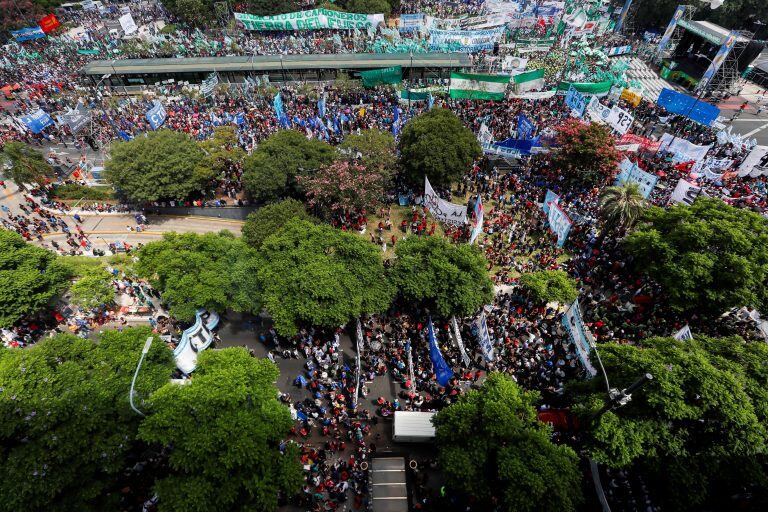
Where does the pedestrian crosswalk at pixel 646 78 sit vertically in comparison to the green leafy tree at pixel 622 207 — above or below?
below

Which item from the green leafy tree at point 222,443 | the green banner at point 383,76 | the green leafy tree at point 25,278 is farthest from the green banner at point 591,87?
the green leafy tree at point 25,278

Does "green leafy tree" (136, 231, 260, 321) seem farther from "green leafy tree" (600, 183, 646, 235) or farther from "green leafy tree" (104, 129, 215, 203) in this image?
"green leafy tree" (600, 183, 646, 235)

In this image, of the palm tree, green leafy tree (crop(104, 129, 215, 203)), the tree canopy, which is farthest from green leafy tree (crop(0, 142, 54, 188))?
the palm tree

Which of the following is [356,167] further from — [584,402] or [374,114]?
[584,402]

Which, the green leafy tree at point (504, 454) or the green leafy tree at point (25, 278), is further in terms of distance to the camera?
the green leafy tree at point (25, 278)

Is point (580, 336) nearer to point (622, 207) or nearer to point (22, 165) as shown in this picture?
point (622, 207)

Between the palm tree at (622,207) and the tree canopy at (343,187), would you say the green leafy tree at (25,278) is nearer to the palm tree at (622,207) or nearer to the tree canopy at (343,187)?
the tree canopy at (343,187)

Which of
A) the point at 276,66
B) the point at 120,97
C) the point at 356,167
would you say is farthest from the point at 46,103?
the point at 356,167

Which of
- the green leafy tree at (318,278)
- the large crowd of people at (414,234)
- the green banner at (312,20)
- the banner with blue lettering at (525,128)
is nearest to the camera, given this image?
the large crowd of people at (414,234)
